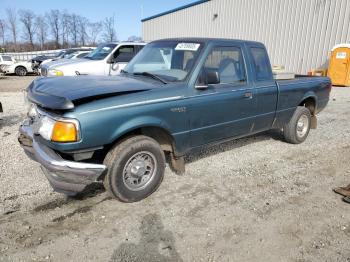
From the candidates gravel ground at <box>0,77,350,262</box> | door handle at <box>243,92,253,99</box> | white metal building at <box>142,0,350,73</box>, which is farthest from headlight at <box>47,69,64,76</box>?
white metal building at <box>142,0,350,73</box>

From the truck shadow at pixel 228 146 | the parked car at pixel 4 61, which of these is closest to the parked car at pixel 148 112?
the truck shadow at pixel 228 146

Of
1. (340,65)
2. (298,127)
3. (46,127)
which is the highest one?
(340,65)

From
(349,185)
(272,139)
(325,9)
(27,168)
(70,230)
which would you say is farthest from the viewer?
(325,9)

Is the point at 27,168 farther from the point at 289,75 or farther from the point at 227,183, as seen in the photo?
the point at 289,75

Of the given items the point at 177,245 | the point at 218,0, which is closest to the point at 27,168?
the point at 177,245

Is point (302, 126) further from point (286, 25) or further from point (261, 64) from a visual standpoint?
point (286, 25)

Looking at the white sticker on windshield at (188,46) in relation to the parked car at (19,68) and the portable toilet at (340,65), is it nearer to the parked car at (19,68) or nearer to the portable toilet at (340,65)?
the portable toilet at (340,65)

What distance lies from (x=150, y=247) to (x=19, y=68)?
22.1 metres

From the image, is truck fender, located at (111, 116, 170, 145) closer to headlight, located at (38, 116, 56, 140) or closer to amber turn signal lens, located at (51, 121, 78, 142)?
amber turn signal lens, located at (51, 121, 78, 142)

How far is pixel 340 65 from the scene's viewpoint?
43.8 ft

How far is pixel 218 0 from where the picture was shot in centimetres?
2083

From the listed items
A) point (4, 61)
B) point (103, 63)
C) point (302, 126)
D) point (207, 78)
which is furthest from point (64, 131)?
point (4, 61)

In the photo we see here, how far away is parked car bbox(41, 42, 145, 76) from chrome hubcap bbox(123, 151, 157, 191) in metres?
5.14

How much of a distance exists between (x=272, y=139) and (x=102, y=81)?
3.86 meters
